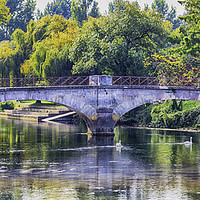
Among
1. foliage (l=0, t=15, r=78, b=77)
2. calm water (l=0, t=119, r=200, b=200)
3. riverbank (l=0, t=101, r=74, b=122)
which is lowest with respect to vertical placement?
calm water (l=0, t=119, r=200, b=200)

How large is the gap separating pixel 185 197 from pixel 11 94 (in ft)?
90.9

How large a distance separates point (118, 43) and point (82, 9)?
6414 centimetres

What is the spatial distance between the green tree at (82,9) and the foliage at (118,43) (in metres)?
54.5

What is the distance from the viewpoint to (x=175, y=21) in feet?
568

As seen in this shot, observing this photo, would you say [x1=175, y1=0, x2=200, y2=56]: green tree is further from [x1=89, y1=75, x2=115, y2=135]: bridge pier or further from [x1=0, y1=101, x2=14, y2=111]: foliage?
[x1=0, y1=101, x2=14, y2=111]: foliage

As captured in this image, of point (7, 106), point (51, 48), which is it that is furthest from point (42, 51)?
point (7, 106)

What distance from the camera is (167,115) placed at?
64625mm

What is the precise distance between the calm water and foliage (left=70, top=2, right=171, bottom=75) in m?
11.3

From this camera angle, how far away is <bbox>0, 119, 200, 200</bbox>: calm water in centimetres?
2875

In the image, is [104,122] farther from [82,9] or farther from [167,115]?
[82,9]

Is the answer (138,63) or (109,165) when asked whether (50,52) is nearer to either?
(138,63)

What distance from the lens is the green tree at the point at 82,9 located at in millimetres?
125688

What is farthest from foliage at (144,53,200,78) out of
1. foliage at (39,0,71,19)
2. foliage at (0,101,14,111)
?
foliage at (39,0,71,19)

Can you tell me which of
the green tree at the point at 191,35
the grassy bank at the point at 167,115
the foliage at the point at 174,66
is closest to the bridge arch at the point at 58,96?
the grassy bank at the point at 167,115
